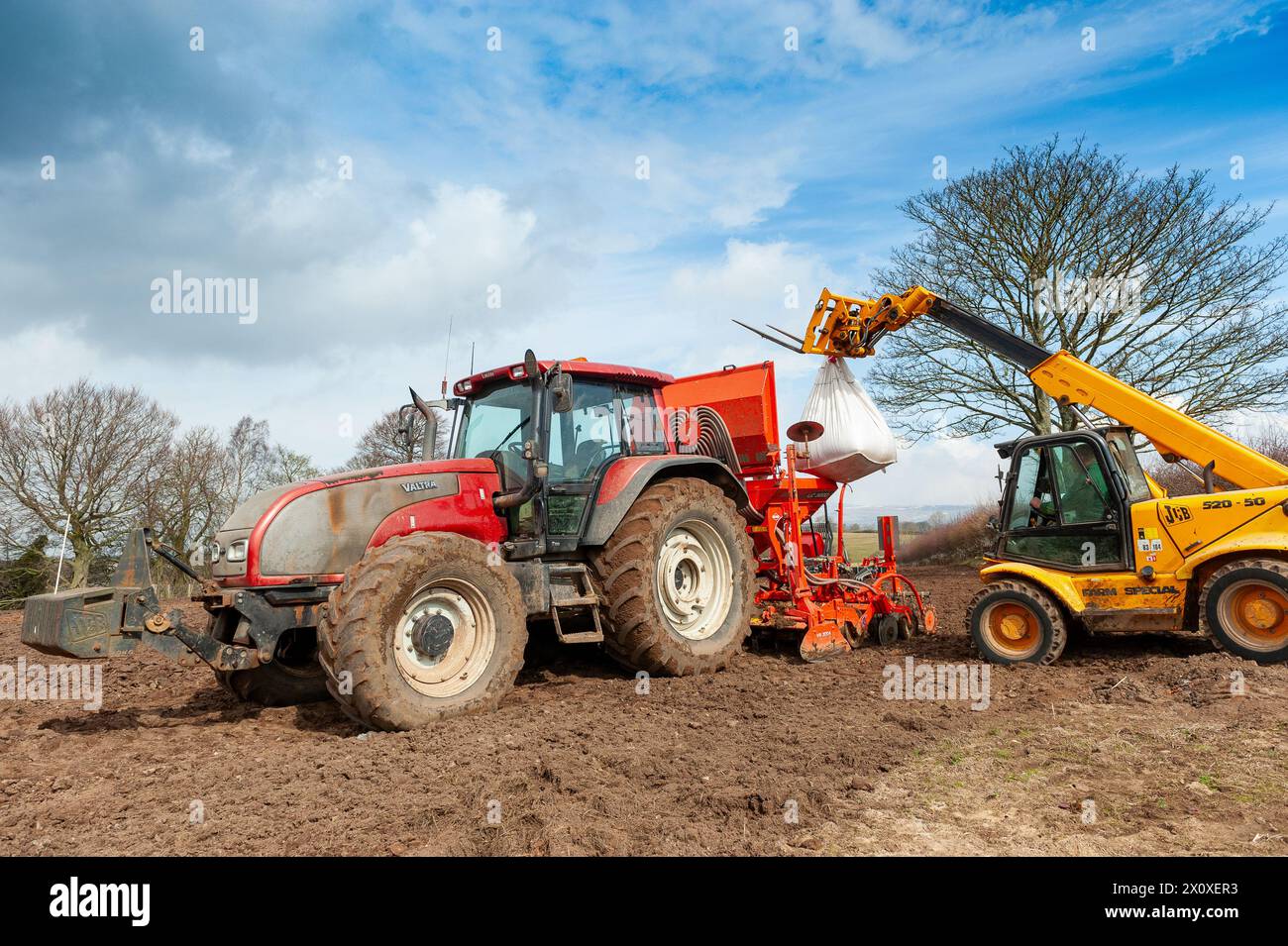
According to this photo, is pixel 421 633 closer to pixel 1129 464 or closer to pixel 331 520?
pixel 331 520

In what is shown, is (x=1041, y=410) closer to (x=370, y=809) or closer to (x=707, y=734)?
(x=707, y=734)

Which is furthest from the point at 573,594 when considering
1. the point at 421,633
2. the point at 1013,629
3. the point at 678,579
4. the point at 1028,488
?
the point at 1028,488

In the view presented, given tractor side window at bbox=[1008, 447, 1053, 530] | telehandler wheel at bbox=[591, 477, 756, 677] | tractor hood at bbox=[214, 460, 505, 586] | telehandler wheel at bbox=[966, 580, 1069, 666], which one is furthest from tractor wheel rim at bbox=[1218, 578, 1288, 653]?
tractor hood at bbox=[214, 460, 505, 586]

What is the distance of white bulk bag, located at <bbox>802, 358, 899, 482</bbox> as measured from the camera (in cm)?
830

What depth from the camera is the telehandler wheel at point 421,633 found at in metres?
4.72

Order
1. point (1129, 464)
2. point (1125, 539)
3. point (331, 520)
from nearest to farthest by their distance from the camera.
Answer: point (331, 520) → point (1125, 539) → point (1129, 464)

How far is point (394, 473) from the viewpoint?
559 centimetres

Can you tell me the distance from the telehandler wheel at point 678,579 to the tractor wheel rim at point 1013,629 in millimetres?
1968

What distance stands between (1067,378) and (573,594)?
4.94 meters

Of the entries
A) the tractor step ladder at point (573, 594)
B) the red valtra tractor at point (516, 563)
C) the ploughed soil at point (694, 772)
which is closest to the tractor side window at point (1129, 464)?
the ploughed soil at point (694, 772)

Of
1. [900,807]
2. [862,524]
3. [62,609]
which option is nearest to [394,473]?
[62,609]

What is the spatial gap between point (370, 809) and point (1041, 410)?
14913mm

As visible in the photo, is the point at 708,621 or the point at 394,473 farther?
the point at 708,621

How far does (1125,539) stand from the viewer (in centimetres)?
671
